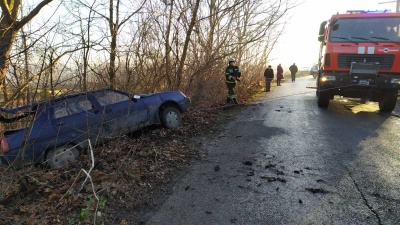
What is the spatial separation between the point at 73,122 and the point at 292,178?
13.8ft

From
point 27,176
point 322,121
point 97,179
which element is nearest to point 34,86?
point 27,176

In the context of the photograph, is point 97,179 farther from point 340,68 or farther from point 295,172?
point 340,68

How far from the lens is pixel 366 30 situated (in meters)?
8.66

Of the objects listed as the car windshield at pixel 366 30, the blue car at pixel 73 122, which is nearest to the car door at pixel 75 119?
the blue car at pixel 73 122

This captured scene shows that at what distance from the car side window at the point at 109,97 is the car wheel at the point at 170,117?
1003 millimetres

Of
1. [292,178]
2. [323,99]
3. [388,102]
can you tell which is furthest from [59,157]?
[388,102]

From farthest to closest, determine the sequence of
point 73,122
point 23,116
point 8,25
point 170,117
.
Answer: point 170,117
point 73,122
point 8,25
point 23,116

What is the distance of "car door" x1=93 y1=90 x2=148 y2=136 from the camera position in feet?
21.0

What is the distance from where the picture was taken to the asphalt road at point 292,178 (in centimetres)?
346

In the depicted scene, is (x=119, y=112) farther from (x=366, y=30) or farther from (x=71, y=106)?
(x=366, y=30)

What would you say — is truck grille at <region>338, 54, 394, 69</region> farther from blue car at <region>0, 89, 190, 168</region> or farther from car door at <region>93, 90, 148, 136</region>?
car door at <region>93, 90, 148, 136</region>

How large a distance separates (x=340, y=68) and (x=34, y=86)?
7.69 metres

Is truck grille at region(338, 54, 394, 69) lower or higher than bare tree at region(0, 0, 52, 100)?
lower

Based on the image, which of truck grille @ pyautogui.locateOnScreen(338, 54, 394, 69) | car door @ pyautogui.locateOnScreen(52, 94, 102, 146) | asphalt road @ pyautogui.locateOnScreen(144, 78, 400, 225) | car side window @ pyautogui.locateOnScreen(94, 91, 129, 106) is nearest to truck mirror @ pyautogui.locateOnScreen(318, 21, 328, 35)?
truck grille @ pyautogui.locateOnScreen(338, 54, 394, 69)
